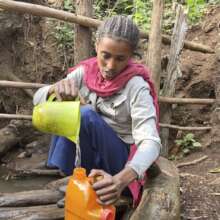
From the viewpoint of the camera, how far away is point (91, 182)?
190 cm

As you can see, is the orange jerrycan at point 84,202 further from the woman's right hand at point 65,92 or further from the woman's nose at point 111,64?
the woman's nose at point 111,64

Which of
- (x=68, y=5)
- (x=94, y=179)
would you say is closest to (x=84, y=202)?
(x=94, y=179)

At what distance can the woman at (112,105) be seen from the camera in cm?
220

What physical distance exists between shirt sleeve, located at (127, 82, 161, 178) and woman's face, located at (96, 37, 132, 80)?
0.17 metres

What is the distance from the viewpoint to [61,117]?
204cm

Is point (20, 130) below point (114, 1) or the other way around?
below

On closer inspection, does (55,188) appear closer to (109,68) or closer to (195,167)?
(109,68)

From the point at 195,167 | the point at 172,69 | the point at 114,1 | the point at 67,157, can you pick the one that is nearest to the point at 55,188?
the point at 67,157

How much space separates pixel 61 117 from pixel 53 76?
356cm

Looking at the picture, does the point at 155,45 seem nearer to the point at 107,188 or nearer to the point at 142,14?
the point at 142,14

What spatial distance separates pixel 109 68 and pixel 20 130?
3643mm

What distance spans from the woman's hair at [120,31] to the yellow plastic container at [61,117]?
1.39ft

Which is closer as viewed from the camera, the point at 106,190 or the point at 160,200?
the point at 106,190

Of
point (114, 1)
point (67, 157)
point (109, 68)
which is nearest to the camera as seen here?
point (109, 68)
